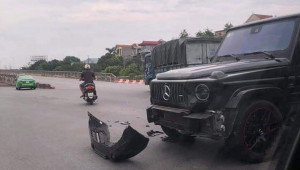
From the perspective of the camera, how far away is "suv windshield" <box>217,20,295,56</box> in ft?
18.9

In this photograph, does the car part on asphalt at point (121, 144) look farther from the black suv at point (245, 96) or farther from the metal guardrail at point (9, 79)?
the metal guardrail at point (9, 79)

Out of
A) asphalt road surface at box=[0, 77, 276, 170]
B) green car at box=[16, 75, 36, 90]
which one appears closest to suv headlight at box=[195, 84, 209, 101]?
asphalt road surface at box=[0, 77, 276, 170]

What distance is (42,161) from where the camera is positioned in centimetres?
596

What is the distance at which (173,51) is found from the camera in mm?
17469

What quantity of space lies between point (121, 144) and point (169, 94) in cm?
102

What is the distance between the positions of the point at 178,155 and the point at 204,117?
111 cm

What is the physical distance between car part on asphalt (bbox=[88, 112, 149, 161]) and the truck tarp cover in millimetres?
10411

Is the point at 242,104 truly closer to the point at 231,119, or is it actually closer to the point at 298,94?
the point at 231,119

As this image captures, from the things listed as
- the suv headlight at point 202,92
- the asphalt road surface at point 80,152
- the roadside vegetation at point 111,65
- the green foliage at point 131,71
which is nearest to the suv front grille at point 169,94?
the suv headlight at point 202,92

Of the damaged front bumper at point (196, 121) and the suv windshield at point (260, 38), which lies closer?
the damaged front bumper at point (196, 121)

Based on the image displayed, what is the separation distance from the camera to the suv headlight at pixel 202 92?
5215 millimetres

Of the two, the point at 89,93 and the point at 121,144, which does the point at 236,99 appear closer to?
the point at 121,144

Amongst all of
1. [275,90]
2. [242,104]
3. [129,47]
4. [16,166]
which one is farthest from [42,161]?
[129,47]

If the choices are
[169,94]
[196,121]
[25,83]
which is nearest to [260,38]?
[169,94]
